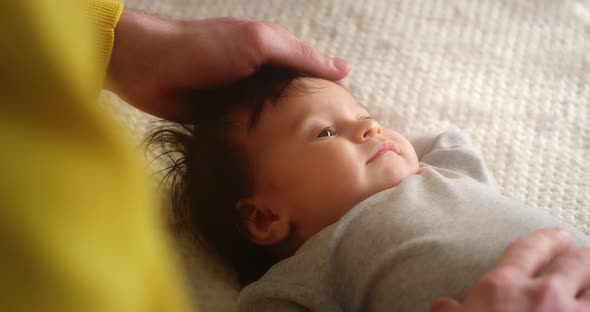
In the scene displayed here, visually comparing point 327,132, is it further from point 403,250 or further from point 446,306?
point 446,306

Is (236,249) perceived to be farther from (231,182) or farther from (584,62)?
(584,62)

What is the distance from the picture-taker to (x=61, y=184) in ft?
1.10

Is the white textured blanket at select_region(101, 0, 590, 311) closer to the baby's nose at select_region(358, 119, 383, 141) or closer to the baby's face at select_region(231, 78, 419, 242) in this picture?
the baby's face at select_region(231, 78, 419, 242)

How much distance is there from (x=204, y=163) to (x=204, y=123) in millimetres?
62

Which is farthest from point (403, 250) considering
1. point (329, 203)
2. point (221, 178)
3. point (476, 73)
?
point (476, 73)

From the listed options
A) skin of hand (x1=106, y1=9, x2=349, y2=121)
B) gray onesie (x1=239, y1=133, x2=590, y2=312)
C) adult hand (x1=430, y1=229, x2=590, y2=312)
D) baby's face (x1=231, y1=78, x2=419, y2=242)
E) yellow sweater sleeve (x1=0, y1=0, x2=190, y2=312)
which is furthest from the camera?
skin of hand (x1=106, y1=9, x2=349, y2=121)

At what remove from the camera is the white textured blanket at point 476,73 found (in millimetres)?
1036

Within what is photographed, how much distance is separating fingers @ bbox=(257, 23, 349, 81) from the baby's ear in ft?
0.77

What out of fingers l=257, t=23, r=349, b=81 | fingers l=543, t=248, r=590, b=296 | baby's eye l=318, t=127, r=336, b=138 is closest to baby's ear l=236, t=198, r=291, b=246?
baby's eye l=318, t=127, r=336, b=138

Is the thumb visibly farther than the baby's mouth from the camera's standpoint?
No

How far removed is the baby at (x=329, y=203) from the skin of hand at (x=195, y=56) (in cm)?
4

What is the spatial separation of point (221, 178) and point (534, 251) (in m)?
0.44

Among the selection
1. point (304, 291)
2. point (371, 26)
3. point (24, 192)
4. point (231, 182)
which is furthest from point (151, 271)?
point (371, 26)

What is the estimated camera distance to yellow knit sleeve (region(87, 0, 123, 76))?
885mm
